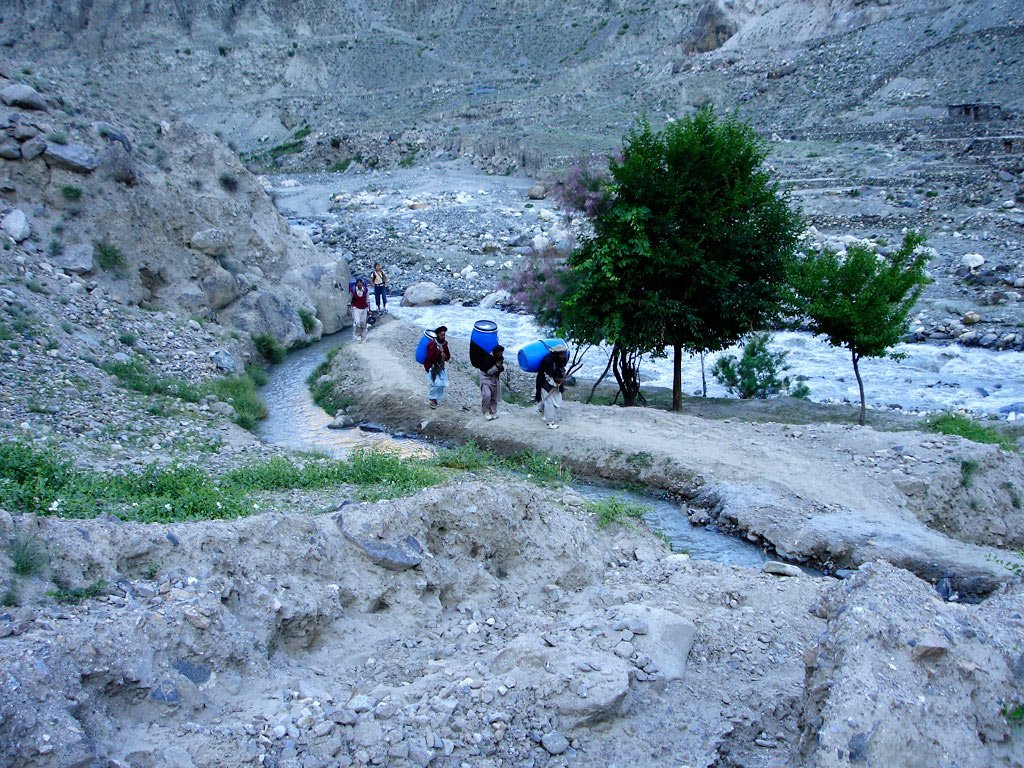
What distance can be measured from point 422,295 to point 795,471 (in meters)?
17.5

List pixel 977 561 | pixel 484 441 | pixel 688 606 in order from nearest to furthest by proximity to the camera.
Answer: pixel 688 606 → pixel 977 561 → pixel 484 441

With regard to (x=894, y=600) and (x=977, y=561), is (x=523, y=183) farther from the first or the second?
(x=894, y=600)

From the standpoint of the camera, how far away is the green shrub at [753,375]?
1844 centimetres

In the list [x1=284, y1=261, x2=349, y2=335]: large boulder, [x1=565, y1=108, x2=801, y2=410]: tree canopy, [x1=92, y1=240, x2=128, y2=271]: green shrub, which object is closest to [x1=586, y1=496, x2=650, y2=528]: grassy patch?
[x1=565, y1=108, x2=801, y2=410]: tree canopy

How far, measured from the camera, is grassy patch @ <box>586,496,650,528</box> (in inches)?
389

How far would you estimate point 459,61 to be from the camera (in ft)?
262

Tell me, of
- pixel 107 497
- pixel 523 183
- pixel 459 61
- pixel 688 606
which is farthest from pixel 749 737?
pixel 459 61

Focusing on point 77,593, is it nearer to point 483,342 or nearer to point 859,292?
point 483,342

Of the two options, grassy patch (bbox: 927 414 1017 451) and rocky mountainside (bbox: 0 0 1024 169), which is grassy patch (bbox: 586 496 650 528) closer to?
grassy patch (bbox: 927 414 1017 451)

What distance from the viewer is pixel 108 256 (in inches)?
706

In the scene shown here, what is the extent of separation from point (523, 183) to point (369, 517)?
41.5 m

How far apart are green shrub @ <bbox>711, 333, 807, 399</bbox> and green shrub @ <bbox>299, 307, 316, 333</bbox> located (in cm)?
1090

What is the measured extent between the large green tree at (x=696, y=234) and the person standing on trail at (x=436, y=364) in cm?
313

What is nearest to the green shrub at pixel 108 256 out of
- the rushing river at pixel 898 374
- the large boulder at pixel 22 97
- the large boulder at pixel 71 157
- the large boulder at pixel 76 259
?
the large boulder at pixel 76 259
